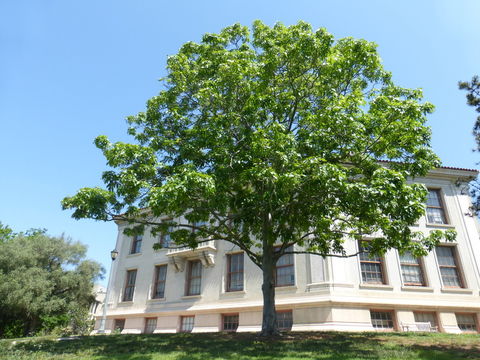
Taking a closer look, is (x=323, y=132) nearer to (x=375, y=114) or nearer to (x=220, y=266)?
(x=375, y=114)

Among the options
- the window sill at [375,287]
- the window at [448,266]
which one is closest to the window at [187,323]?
the window sill at [375,287]

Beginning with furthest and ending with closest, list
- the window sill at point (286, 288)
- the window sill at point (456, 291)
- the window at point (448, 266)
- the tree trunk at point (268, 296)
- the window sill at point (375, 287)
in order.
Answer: the window at point (448, 266), the window sill at point (456, 291), the window sill at point (286, 288), the window sill at point (375, 287), the tree trunk at point (268, 296)

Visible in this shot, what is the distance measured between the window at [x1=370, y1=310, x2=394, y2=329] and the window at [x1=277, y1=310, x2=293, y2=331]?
4223 millimetres

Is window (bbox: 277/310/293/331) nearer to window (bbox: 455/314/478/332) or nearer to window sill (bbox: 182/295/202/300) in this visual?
window sill (bbox: 182/295/202/300)

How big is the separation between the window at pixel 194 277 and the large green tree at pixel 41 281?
1246 centimetres

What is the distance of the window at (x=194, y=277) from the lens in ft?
76.1

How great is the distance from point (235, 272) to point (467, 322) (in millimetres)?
13376

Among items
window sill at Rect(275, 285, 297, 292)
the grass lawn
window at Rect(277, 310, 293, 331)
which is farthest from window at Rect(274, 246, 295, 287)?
the grass lawn

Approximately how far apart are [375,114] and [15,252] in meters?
30.4

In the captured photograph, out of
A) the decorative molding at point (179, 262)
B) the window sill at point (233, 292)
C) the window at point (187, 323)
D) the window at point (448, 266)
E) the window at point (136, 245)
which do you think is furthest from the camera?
the window at point (136, 245)

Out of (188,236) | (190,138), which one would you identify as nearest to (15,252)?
(188,236)

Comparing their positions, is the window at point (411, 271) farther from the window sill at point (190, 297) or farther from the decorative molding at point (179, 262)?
the decorative molding at point (179, 262)

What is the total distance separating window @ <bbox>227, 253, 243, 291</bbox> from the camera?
2114 cm

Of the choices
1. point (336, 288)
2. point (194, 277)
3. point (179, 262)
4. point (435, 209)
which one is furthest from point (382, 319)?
point (179, 262)
